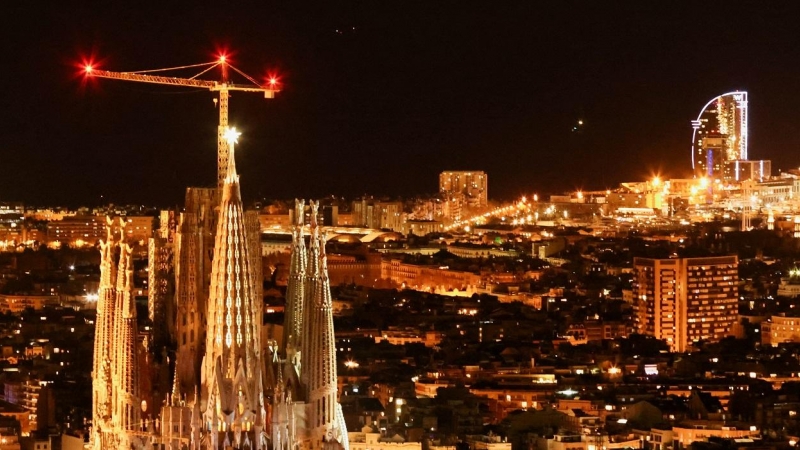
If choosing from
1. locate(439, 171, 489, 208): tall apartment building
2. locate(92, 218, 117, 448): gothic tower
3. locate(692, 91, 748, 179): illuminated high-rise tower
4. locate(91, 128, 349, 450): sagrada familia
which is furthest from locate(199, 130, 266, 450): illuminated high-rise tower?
locate(439, 171, 489, 208): tall apartment building

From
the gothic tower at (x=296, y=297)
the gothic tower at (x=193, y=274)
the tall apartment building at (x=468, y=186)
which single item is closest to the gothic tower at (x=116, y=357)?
the gothic tower at (x=193, y=274)

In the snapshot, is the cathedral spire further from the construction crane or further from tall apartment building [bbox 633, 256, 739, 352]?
tall apartment building [bbox 633, 256, 739, 352]

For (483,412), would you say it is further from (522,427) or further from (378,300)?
(378,300)

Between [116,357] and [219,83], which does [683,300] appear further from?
[116,357]

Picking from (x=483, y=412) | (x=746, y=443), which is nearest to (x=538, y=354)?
(x=483, y=412)

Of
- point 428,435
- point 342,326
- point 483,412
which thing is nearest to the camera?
point 428,435

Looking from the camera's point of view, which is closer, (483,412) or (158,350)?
(158,350)

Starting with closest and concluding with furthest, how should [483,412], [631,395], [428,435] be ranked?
[428,435], [483,412], [631,395]
